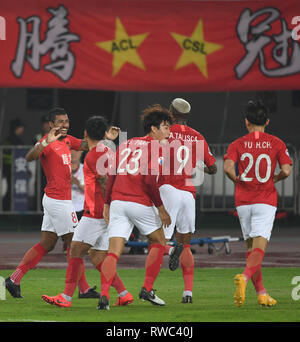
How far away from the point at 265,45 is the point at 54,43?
3.94 metres

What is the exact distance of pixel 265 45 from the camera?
21734 millimetres

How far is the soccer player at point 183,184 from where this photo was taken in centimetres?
1243

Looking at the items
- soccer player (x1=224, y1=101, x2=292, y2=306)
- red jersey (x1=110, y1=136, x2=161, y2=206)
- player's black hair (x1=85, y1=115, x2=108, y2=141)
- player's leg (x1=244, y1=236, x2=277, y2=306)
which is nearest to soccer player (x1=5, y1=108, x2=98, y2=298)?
player's black hair (x1=85, y1=115, x2=108, y2=141)

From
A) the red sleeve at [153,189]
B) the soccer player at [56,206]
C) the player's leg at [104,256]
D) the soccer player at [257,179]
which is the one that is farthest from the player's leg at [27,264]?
the soccer player at [257,179]

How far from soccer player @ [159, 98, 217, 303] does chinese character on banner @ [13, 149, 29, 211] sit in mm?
10103

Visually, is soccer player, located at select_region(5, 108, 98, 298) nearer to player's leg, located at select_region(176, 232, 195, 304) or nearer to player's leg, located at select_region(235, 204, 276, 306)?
player's leg, located at select_region(176, 232, 195, 304)

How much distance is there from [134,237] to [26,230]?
190 inches

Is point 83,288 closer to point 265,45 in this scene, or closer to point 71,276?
point 71,276

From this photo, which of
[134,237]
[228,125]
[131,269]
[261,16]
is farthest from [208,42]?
[131,269]

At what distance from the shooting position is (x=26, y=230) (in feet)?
76.1

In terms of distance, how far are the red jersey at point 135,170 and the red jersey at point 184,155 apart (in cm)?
71

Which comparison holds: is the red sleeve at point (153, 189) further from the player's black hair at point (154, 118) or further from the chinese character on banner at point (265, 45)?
the chinese character on banner at point (265, 45)

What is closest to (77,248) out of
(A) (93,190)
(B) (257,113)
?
(A) (93,190)

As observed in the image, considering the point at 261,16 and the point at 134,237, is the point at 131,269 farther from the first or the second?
the point at 261,16
